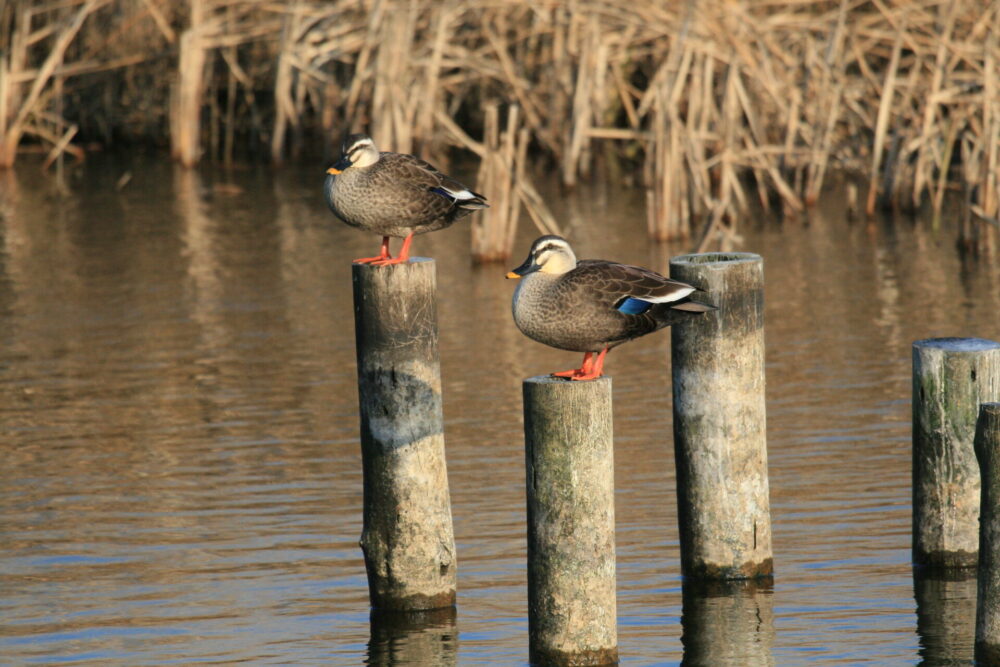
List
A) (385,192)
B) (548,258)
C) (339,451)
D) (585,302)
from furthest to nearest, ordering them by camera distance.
Answer: 1. (339,451)
2. (385,192)
3. (548,258)
4. (585,302)

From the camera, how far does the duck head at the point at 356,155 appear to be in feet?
29.5

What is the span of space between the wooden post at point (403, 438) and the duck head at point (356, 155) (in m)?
0.98

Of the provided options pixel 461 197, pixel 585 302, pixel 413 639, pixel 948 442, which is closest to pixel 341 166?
pixel 461 197

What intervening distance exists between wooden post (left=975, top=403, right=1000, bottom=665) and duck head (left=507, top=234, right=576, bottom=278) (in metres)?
2.04

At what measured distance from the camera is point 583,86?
73.3 ft

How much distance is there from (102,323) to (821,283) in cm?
774

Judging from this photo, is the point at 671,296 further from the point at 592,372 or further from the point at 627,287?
the point at 592,372

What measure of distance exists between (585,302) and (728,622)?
199cm

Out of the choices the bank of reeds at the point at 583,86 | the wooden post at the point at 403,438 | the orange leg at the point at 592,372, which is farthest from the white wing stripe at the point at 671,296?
the bank of reeds at the point at 583,86

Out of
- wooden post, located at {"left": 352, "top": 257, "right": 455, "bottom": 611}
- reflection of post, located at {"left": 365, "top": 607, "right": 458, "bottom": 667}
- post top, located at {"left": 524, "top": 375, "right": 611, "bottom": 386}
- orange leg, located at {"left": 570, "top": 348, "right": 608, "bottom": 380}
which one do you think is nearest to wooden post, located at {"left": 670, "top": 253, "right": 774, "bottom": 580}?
orange leg, located at {"left": 570, "top": 348, "right": 608, "bottom": 380}

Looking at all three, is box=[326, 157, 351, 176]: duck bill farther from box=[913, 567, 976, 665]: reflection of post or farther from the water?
box=[913, 567, 976, 665]: reflection of post

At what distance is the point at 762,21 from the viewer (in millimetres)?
21812

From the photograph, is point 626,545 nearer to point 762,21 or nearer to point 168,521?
point 168,521

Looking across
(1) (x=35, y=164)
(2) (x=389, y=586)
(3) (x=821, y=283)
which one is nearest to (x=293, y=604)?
(2) (x=389, y=586)
